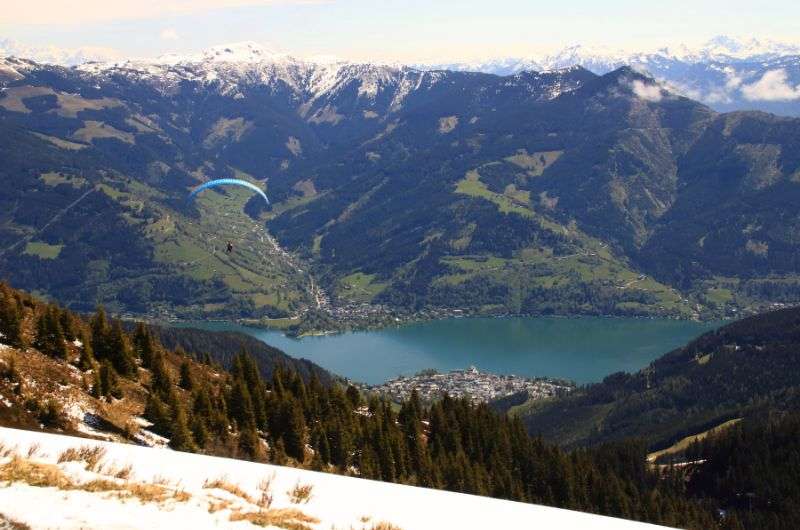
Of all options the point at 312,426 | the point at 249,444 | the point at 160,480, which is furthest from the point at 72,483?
the point at 312,426

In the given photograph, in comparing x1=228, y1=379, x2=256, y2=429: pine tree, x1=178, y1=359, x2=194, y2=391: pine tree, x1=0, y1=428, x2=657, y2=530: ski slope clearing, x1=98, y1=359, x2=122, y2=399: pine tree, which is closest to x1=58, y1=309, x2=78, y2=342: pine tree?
x1=98, y1=359, x2=122, y2=399: pine tree

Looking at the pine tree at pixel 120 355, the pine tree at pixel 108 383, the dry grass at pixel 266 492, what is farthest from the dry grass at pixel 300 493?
the pine tree at pixel 120 355

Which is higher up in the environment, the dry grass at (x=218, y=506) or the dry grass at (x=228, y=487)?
the dry grass at (x=218, y=506)

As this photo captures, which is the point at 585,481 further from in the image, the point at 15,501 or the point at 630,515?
the point at 15,501

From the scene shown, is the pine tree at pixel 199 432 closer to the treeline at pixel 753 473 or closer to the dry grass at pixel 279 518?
the dry grass at pixel 279 518

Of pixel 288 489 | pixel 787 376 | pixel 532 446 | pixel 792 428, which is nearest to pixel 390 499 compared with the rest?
pixel 288 489
